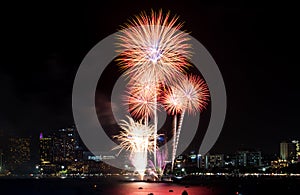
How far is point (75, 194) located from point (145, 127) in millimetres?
23304

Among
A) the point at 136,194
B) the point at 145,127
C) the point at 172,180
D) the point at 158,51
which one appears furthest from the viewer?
the point at 172,180

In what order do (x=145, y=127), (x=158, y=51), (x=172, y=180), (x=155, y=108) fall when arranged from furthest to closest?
(x=172, y=180) < (x=145, y=127) < (x=155, y=108) < (x=158, y=51)

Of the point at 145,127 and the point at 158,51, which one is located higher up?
the point at 158,51

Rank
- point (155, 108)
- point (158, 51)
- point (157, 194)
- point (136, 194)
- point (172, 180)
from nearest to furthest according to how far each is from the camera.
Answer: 1. point (158, 51)
2. point (155, 108)
3. point (157, 194)
4. point (136, 194)
5. point (172, 180)

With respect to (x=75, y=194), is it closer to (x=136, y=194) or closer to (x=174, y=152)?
(x=136, y=194)

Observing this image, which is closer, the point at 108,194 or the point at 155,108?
the point at 155,108

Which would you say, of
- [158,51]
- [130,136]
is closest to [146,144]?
[130,136]

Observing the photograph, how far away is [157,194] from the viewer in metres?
62.3

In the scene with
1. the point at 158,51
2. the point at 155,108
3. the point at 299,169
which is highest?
the point at 158,51

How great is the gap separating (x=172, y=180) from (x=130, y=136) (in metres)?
41.0

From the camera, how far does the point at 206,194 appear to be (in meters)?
68.0

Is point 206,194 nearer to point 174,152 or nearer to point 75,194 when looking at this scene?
point 174,152

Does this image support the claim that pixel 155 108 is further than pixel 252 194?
No

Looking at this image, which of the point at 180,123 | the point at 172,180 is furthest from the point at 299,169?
the point at 180,123
